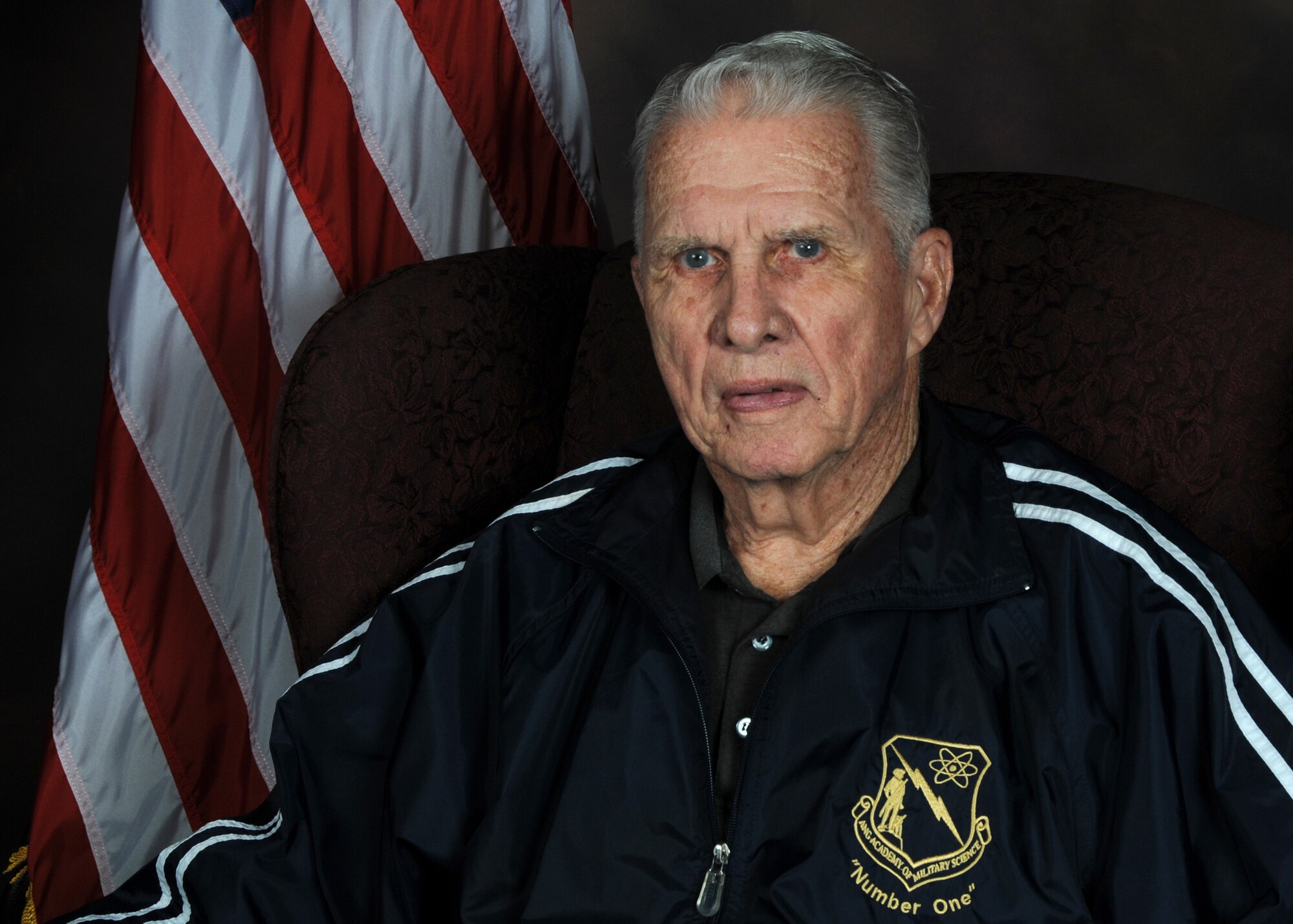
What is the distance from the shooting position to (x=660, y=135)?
1.43m

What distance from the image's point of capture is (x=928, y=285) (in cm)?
148

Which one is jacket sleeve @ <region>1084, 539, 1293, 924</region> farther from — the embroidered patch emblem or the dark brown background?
the dark brown background

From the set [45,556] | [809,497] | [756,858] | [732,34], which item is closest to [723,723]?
[756,858]

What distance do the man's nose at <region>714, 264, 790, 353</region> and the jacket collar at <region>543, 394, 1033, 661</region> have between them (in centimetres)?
23

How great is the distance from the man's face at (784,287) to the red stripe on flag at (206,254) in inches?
36.9

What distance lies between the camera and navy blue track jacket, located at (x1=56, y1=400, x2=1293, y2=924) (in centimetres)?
118

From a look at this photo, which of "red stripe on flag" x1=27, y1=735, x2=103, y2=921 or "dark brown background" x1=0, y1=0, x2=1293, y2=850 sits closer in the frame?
"red stripe on flag" x1=27, y1=735, x2=103, y2=921

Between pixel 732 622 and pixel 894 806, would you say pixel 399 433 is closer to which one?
pixel 732 622

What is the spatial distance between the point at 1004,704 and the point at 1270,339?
527 mm

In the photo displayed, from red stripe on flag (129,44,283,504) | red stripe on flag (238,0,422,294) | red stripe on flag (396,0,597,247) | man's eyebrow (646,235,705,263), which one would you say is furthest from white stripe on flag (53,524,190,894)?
man's eyebrow (646,235,705,263)

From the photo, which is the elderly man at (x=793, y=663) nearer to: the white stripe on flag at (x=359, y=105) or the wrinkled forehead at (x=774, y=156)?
the wrinkled forehead at (x=774, y=156)

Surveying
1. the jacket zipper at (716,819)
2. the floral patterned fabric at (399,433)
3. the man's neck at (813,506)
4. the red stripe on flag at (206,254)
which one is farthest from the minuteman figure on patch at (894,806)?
the red stripe on flag at (206,254)

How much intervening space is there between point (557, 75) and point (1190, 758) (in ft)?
5.15

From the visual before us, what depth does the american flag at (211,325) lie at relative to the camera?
203 cm
